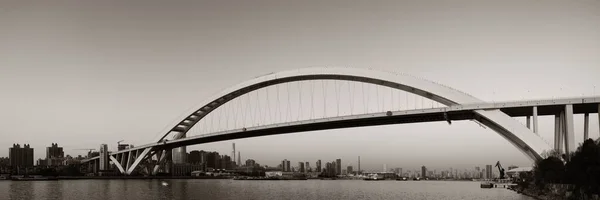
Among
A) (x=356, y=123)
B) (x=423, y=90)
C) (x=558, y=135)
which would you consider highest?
(x=423, y=90)

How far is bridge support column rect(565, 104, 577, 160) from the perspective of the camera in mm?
29203

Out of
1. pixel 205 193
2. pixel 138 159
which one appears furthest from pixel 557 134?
pixel 138 159

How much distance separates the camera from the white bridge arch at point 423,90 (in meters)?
30.9

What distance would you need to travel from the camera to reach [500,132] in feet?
107

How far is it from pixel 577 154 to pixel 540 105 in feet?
17.4

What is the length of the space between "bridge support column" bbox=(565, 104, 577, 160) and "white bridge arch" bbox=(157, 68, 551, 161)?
1.26m

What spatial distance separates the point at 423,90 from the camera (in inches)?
1357

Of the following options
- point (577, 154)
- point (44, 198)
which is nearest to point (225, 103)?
point (44, 198)

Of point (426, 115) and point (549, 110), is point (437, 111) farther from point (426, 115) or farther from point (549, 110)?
point (549, 110)

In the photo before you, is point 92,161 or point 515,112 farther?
point 92,161

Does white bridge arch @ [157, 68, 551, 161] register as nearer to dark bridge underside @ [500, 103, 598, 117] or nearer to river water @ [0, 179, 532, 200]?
dark bridge underside @ [500, 103, 598, 117]

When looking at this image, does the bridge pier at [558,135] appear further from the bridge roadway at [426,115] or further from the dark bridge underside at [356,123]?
the dark bridge underside at [356,123]

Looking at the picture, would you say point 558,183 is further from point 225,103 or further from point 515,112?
point 225,103

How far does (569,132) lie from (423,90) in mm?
8304
